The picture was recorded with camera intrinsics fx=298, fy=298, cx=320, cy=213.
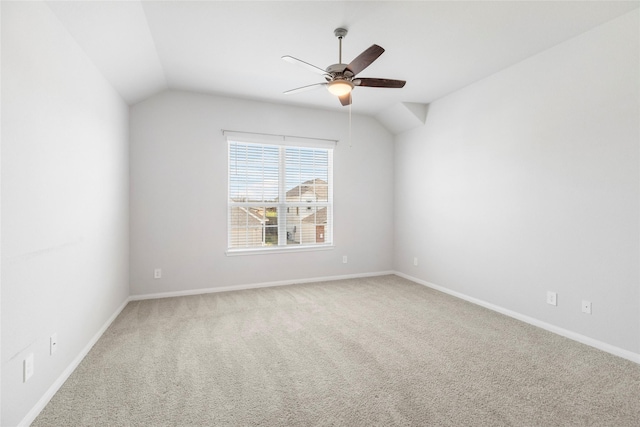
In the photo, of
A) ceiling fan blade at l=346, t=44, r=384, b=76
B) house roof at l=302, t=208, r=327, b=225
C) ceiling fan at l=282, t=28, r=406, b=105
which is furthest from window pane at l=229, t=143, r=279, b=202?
ceiling fan blade at l=346, t=44, r=384, b=76

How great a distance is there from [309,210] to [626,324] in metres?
A: 3.76

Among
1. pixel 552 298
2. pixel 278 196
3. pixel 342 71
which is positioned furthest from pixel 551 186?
pixel 278 196

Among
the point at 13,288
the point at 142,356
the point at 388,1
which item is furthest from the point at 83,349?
the point at 388,1

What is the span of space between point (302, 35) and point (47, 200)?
2.36 metres

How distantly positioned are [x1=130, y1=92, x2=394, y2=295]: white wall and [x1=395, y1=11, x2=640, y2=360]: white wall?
4.86ft

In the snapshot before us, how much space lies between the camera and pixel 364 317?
330 centimetres

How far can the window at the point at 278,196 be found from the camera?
443cm

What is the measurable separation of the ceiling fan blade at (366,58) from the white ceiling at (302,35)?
0.40 m

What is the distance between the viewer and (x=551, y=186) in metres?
2.95

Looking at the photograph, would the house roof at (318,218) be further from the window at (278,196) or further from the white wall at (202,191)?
the white wall at (202,191)

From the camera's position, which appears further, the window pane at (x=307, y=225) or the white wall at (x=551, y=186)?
the window pane at (x=307, y=225)

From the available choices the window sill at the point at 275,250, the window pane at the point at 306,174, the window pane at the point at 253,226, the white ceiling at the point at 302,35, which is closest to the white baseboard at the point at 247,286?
the window sill at the point at 275,250

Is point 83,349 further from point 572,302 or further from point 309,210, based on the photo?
point 572,302

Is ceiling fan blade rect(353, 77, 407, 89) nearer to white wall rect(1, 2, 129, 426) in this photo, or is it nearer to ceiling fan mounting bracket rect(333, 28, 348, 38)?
ceiling fan mounting bracket rect(333, 28, 348, 38)
